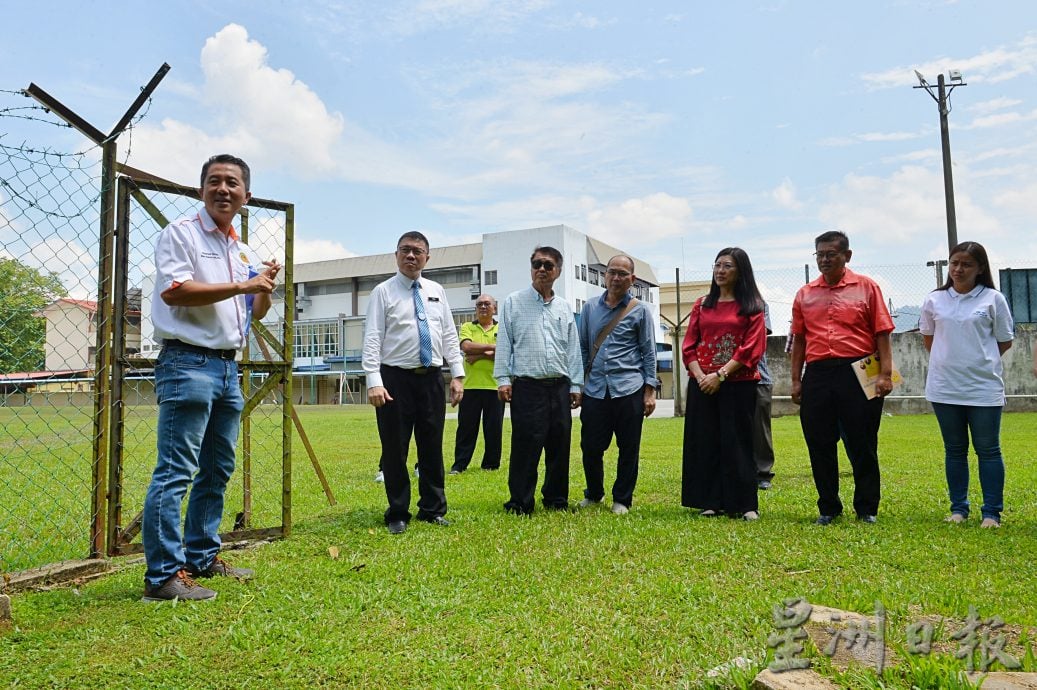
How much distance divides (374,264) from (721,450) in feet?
175

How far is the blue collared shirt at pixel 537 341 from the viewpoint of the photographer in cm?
591

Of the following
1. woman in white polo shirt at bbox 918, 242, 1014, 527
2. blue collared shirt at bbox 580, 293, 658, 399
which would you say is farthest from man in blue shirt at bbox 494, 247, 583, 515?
woman in white polo shirt at bbox 918, 242, 1014, 527

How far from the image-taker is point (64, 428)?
17719 millimetres

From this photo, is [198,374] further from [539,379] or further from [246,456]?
[539,379]

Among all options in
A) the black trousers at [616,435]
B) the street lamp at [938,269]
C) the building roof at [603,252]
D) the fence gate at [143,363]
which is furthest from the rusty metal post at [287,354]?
the building roof at [603,252]

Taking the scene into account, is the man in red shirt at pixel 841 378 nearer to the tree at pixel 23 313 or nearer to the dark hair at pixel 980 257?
the dark hair at pixel 980 257

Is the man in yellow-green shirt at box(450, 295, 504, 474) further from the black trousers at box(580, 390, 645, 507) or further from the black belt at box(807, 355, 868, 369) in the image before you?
the black belt at box(807, 355, 868, 369)

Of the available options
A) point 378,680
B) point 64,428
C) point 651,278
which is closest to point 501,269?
point 651,278

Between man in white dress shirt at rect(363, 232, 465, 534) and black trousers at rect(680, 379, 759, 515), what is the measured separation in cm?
180

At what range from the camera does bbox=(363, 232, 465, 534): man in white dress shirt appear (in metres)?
5.35

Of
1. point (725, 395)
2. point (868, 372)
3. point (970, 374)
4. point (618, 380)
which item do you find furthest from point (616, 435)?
point (970, 374)

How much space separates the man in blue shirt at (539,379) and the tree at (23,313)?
2.98m

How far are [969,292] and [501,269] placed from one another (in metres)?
46.4

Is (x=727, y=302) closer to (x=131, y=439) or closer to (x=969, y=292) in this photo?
(x=969, y=292)
